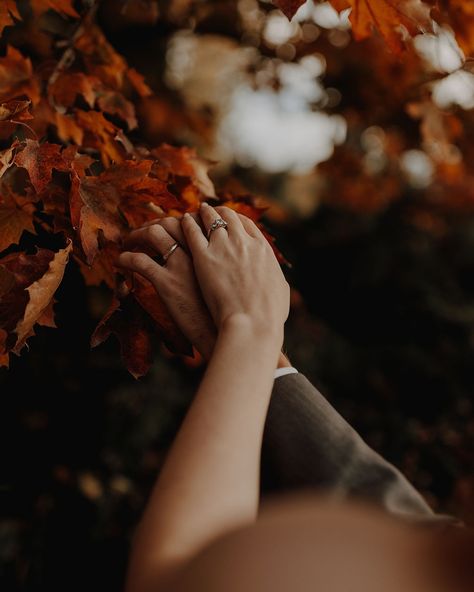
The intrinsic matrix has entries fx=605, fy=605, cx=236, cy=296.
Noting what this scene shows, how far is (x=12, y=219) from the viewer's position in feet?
4.89

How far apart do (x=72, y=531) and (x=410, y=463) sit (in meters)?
2.29

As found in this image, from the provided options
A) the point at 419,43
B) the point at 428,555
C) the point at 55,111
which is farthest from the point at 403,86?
the point at 428,555

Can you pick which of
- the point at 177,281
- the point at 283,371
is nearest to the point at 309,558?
the point at 283,371

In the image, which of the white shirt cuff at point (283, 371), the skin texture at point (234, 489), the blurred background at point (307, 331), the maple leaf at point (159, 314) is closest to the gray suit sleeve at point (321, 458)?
the white shirt cuff at point (283, 371)

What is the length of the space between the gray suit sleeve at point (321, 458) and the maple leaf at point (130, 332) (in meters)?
0.35

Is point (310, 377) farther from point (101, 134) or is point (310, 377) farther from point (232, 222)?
point (232, 222)

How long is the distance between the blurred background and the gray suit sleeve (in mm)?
996

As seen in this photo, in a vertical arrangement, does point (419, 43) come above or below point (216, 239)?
below

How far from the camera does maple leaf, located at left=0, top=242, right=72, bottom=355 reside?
130 centimetres

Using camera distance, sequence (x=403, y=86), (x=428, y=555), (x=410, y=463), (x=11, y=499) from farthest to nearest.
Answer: (x=410, y=463) < (x=403, y=86) < (x=11, y=499) < (x=428, y=555)

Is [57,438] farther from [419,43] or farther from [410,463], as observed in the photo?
[419,43]

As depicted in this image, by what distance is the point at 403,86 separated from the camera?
148 inches

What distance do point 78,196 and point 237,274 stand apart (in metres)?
0.45

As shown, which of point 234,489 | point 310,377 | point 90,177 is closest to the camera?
point 234,489
